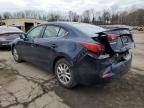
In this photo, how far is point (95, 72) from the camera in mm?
3918

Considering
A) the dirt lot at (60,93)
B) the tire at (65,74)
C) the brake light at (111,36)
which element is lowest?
the dirt lot at (60,93)

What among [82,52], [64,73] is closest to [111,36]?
[82,52]

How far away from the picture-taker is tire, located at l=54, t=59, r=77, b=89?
4.41 m

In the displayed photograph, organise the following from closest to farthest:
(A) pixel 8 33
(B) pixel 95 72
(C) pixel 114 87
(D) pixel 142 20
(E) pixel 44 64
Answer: (B) pixel 95 72
(C) pixel 114 87
(E) pixel 44 64
(A) pixel 8 33
(D) pixel 142 20

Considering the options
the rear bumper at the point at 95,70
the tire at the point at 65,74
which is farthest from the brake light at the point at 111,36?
the tire at the point at 65,74

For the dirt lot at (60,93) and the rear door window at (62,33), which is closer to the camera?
the dirt lot at (60,93)

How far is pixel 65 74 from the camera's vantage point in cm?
461

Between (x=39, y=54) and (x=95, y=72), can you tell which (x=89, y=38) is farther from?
(x=39, y=54)

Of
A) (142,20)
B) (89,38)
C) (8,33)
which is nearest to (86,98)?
(89,38)

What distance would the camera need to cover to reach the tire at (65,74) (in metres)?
4.41

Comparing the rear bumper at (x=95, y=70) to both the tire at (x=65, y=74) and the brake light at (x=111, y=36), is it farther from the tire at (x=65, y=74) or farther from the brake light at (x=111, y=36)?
the brake light at (x=111, y=36)

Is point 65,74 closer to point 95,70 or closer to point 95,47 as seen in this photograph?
point 95,70

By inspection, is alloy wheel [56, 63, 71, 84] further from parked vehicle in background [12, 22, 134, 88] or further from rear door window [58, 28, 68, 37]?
rear door window [58, 28, 68, 37]

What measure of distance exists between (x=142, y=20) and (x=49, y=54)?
8995 cm
